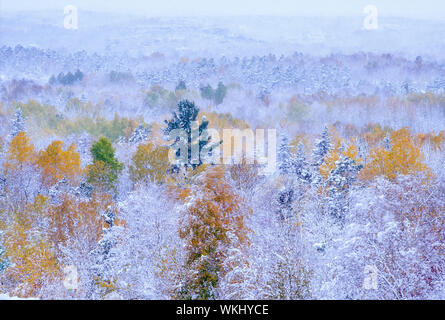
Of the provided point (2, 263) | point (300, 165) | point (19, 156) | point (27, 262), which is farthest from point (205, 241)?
point (19, 156)

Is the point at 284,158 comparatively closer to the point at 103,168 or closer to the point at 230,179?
the point at 230,179

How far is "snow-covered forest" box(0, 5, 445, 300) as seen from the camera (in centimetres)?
759

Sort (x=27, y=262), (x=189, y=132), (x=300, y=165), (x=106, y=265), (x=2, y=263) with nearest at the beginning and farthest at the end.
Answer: (x=106, y=265), (x=2, y=263), (x=27, y=262), (x=189, y=132), (x=300, y=165)

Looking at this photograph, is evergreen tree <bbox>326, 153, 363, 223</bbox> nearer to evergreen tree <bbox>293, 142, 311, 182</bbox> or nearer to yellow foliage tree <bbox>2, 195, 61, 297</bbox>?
evergreen tree <bbox>293, 142, 311, 182</bbox>

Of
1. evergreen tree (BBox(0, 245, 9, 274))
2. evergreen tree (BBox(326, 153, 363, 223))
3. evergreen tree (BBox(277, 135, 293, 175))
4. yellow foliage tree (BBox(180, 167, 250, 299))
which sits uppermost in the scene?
yellow foliage tree (BBox(180, 167, 250, 299))

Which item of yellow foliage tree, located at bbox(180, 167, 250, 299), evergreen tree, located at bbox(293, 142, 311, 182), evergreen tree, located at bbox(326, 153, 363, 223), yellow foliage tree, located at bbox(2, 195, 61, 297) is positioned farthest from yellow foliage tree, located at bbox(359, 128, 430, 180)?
yellow foliage tree, located at bbox(2, 195, 61, 297)

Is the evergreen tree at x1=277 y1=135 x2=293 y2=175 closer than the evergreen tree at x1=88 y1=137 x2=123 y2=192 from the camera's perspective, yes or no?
No

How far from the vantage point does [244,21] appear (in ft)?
221

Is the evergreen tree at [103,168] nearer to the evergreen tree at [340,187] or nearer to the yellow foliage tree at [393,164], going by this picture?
the evergreen tree at [340,187]

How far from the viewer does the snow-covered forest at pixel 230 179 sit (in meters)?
7.59

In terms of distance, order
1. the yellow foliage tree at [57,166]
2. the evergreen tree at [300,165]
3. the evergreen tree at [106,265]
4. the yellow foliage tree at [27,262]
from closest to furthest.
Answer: the evergreen tree at [106,265], the yellow foliage tree at [27,262], the evergreen tree at [300,165], the yellow foliage tree at [57,166]

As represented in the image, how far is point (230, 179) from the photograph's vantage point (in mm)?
16375

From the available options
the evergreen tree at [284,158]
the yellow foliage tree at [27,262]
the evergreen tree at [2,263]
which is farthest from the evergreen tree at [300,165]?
the evergreen tree at [2,263]
